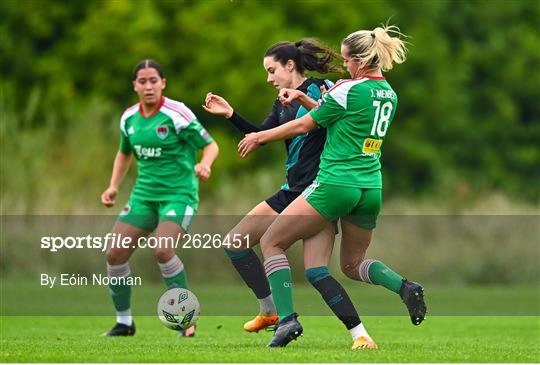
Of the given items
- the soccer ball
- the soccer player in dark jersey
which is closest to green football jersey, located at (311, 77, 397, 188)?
the soccer player in dark jersey

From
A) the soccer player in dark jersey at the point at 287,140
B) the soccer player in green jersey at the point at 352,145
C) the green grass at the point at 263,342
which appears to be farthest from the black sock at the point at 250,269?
the soccer player in green jersey at the point at 352,145

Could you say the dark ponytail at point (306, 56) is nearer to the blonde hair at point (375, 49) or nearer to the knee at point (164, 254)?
the blonde hair at point (375, 49)

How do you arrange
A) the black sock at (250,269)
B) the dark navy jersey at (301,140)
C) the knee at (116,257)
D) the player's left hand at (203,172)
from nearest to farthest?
the dark navy jersey at (301,140) < the black sock at (250,269) < the player's left hand at (203,172) < the knee at (116,257)

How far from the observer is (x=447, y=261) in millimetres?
25016

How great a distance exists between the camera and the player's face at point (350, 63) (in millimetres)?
9617

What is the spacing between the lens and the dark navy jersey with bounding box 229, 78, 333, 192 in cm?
1023

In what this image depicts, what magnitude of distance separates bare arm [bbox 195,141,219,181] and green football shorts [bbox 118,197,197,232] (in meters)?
0.52

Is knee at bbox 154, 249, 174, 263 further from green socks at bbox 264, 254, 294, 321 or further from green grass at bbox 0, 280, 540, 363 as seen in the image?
green socks at bbox 264, 254, 294, 321

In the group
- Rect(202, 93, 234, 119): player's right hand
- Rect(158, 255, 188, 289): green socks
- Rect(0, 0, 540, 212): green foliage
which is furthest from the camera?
Rect(0, 0, 540, 212): green foliage

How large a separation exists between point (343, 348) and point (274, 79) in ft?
7.01

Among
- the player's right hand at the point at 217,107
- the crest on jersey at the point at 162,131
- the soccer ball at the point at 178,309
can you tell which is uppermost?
the player's right hand at the point at 217,107

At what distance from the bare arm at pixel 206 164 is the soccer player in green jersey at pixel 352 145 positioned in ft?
4.84

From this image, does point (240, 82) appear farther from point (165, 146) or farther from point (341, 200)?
point (341, 200)

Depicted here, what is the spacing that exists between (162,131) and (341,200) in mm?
2867
